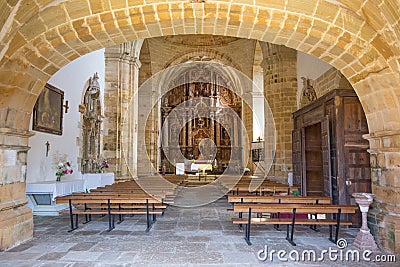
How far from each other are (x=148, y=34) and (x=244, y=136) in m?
16.2

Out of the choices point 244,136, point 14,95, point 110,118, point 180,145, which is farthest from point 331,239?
point 180,145

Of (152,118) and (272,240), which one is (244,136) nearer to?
(152,118)

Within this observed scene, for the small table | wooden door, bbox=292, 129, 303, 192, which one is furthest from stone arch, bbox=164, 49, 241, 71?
the small table

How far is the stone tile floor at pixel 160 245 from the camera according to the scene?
3.51 m

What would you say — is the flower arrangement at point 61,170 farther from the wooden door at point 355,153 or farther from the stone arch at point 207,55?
the stone arch at point 207,55

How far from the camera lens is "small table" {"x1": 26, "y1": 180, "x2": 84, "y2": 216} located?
239 inches

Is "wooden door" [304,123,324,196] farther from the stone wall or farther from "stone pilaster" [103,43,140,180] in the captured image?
"stone pilaster" [103,43,140,180]

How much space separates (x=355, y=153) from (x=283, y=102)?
4711 millimetres

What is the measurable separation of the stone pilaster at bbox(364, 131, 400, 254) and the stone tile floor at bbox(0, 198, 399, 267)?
1.58 feet

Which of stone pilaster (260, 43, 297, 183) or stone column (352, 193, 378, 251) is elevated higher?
stone pilaster (260, 43, 297, 183)

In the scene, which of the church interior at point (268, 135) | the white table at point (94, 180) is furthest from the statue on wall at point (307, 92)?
→ the white table at point (94, 180)

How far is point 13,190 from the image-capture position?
169 inches

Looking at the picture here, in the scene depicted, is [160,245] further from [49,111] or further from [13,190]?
[49,111]

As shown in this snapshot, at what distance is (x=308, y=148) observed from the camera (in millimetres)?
7590
